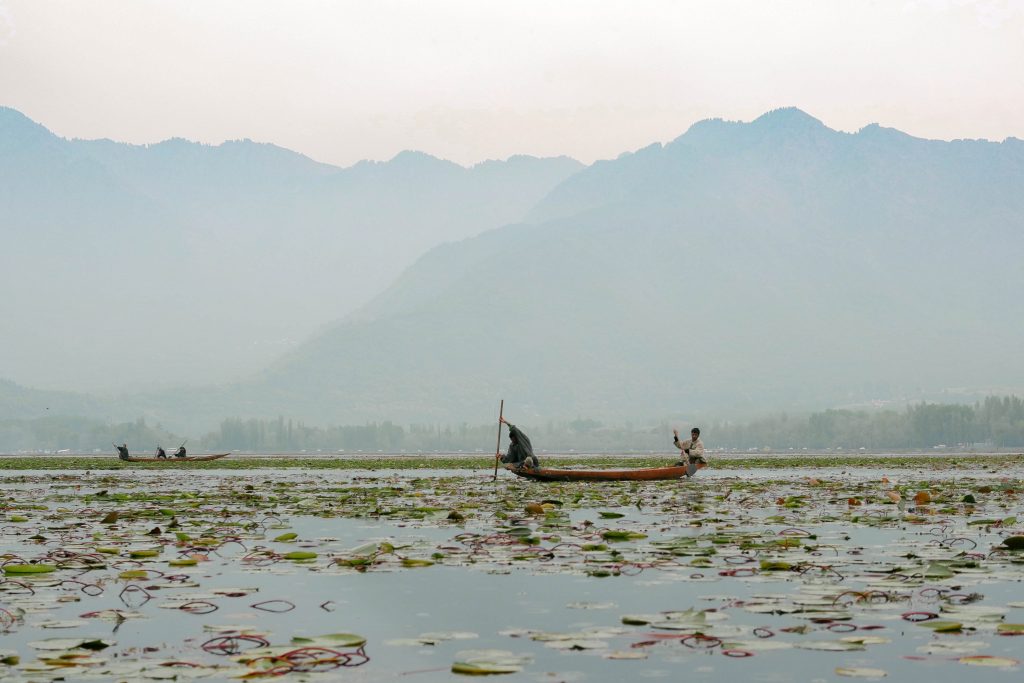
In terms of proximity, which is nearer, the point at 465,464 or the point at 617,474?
the point at 617,474

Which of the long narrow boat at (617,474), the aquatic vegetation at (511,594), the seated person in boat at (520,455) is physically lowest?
the aquatic vegetation at (511,594)

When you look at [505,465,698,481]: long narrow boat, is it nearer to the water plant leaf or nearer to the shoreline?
the water plant leaf

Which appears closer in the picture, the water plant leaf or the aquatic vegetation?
the aquatic vegetation

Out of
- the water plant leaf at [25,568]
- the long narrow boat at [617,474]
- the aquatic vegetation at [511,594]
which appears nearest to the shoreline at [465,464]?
the long narrow boat at [617,474]

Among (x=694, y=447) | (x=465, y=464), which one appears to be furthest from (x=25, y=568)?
(x=465, y=464)

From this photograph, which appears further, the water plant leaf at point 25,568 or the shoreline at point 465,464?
the shoreline at point 465,464

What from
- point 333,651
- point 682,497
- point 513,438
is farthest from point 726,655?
point 513,438

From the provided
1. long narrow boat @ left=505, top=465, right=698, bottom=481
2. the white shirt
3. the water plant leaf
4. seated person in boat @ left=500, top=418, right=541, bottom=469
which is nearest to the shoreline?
long narrow boat @ left=505, top=465, right=698, bottom=481

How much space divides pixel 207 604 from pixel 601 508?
70.2ft

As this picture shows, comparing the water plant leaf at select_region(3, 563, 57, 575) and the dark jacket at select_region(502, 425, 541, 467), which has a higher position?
the dark jacket at select_region(502, 425, 541, 467)

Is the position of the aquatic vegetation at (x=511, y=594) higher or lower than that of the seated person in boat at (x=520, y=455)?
lower

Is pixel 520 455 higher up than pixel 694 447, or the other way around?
pixel 694 447

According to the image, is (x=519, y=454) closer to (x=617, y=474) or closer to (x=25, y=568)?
(x=617, y=474)

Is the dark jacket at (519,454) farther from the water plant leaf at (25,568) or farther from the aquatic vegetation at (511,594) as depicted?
the water plant leaf at (25,568)
